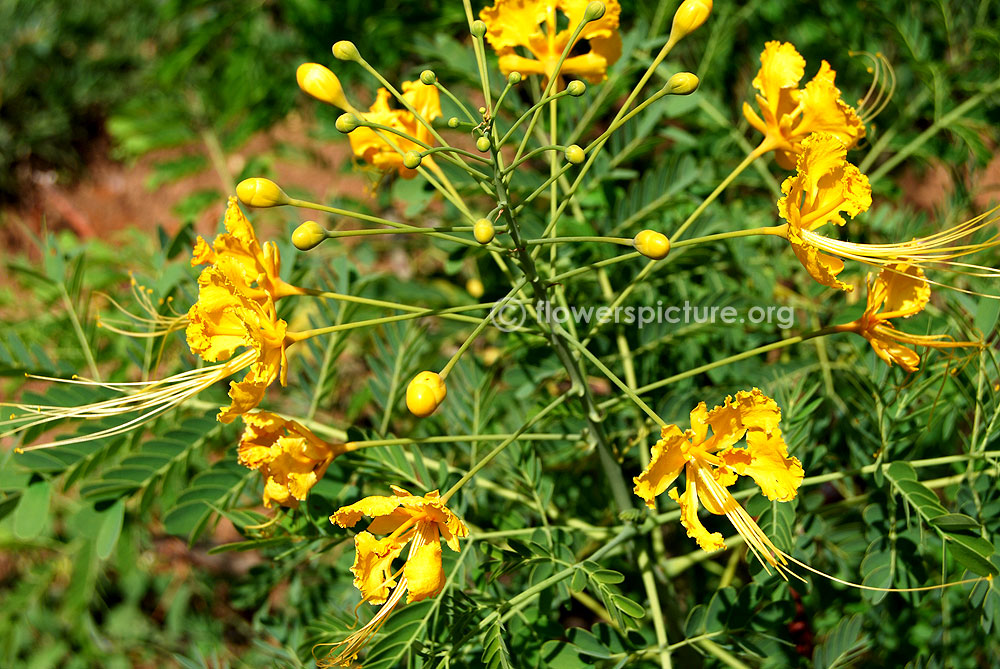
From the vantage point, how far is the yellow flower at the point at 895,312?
1.53 metres

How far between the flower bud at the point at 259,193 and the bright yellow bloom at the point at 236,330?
4.8 inches

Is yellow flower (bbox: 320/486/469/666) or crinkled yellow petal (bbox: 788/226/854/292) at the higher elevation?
crinkled yellow petal (bbox: 788/226/854/292)

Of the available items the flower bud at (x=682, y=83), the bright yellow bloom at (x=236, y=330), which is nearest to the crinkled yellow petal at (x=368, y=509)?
the bright yellow bloom at (x=236, y=330)

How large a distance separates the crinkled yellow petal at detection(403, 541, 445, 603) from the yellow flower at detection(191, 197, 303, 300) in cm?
57

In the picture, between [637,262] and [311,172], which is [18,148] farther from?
[637,262]

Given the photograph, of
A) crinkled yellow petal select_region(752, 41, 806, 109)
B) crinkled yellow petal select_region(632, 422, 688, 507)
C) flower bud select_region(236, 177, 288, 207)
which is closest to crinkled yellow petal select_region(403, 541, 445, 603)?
crinkled yellow petal select_region(632, 422, 688, 507)

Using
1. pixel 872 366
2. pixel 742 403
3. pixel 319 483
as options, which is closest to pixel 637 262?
pixel 872 366

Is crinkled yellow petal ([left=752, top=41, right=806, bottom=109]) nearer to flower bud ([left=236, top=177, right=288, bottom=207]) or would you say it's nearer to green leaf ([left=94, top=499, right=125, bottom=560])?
flower bud ([left=236, top=177, right=288, bottom=207])

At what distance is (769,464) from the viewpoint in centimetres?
142

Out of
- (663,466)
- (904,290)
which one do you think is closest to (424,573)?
(663,466)

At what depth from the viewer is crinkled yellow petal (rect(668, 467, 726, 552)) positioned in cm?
134

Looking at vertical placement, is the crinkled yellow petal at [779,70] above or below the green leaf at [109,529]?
above

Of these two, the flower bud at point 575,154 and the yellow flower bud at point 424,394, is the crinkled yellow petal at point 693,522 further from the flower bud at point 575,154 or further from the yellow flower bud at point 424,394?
the flower bud at point 575,154

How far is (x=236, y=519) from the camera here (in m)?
1.65
